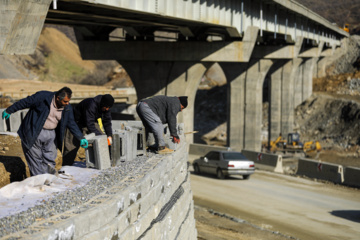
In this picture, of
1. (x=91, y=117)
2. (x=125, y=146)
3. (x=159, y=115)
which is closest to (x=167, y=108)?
→ (x=159, y=115)

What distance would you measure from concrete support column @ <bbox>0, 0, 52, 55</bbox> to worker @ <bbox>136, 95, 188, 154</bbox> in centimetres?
321

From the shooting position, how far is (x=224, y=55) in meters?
33.0

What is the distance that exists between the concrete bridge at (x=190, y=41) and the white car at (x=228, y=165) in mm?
4279

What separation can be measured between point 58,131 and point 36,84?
5126 cm

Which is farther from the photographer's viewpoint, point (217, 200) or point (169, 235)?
point (217, 200)

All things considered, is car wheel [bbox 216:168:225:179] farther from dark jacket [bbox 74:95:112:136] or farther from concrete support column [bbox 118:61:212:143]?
dark jacket [bbox 74:95:112:136]

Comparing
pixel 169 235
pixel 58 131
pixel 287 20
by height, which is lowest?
pixel 169 235

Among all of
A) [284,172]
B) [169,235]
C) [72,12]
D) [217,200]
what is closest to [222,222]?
[217,200]

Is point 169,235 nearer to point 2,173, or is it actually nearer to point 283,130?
point 2,173

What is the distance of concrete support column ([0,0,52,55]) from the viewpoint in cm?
1320

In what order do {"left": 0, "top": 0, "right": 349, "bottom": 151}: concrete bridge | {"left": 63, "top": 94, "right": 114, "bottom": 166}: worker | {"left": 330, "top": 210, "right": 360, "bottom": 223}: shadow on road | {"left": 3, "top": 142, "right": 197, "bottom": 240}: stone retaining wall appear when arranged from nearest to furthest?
1. {"left": 3, "top": 142, "right": 197, "bottom": 240}: stone retaining wall
2. {"left": 63, "top": 94, "right": 114, "bottom": 166}: worker
3. {"left": 0, "top": 0, "right": 349, "bottom": 151}: concrete bridge
4. {"left": 330, "top": 210, "right": 360, "bottom": 223}: shadow on road

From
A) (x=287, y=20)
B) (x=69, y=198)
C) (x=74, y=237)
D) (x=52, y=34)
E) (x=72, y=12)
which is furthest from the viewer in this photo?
(x=52, y=34)

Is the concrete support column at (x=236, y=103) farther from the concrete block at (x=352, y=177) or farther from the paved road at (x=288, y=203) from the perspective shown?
the concrete block at (x=352, y=177)

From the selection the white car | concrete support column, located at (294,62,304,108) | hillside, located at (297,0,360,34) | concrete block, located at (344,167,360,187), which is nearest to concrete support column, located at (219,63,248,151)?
the white car
